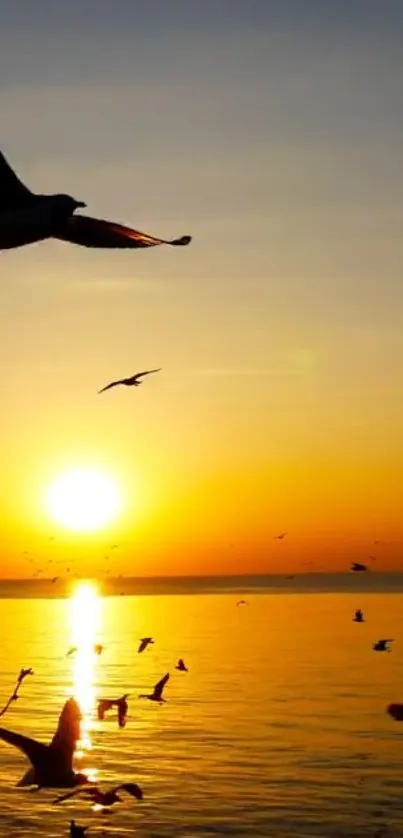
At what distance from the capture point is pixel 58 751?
35.9 ft

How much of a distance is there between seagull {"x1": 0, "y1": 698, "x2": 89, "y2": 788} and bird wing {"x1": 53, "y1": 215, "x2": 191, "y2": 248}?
5792mm

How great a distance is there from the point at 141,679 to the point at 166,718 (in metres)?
15.7

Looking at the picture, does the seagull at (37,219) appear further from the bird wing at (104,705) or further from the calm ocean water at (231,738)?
the calm ocean water at (231,738)

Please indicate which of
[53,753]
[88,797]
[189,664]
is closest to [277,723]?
[88,797]

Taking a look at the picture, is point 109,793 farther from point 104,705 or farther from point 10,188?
point 10,188

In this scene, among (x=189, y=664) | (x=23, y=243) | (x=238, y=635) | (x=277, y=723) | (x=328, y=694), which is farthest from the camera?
(x=238, y=635)

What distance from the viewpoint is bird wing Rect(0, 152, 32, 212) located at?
3.65 metres

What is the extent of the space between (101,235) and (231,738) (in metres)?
38.7

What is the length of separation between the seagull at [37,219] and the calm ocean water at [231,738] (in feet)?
82.7

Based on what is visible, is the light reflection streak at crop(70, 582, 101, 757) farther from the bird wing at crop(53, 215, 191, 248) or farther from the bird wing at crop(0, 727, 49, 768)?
the bird wing at crop(53, 215, 191, 248)

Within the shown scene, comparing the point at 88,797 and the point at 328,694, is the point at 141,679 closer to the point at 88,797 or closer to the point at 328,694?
the point at 328,694

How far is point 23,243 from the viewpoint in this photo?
3.61 metres

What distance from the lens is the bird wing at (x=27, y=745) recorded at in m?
8.23

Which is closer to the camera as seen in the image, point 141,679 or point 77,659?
point 141,679
